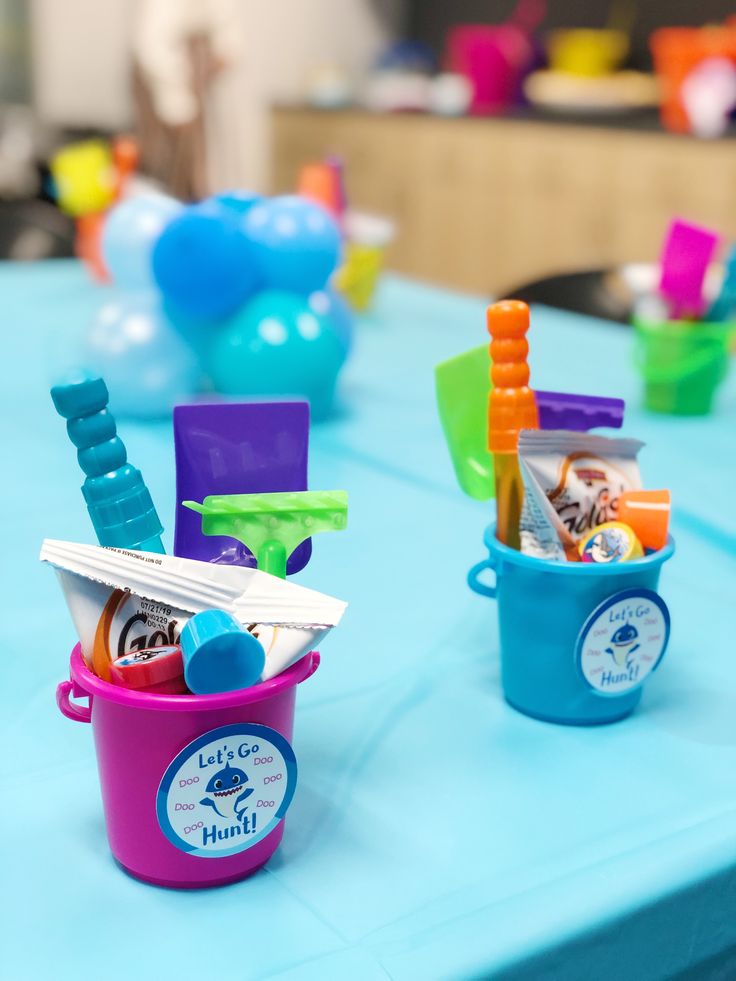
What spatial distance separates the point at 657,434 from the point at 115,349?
59 cm

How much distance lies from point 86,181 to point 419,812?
59.1 inches

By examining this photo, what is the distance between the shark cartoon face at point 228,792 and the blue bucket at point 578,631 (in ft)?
0.67

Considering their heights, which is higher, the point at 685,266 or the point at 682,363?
the point at 685,266

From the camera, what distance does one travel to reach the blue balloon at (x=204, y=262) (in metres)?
1.22

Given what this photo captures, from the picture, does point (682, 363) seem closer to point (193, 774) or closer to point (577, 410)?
point (577, 410)

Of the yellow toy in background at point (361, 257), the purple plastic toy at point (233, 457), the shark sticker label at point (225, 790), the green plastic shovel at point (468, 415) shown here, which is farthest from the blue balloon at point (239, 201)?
the shark sticker label at point (225, 790)

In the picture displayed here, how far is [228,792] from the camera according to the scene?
1.58 ft

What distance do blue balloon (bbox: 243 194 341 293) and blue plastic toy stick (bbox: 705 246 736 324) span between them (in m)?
0.42

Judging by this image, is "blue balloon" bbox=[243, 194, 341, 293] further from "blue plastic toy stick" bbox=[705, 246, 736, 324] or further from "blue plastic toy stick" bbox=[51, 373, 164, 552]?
"blue plastic toy stick" bbox=[51, 373, 164, 552]

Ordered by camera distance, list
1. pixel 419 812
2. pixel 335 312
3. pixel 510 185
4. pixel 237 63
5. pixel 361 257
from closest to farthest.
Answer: pixel 419 812
pixel 335 312
pixel 361 257
pixel 510 185
pixel 237 63

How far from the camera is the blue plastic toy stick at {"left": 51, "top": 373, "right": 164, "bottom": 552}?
489 millimetres

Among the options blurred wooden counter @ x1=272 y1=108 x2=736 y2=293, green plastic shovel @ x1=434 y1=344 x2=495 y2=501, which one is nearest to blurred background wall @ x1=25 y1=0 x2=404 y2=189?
blurred wooden counter @ x1=272 y1=108 x2=736 y2=293

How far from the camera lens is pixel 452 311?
1874 mm

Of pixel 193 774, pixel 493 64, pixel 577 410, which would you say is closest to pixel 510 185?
pixel 493 64
